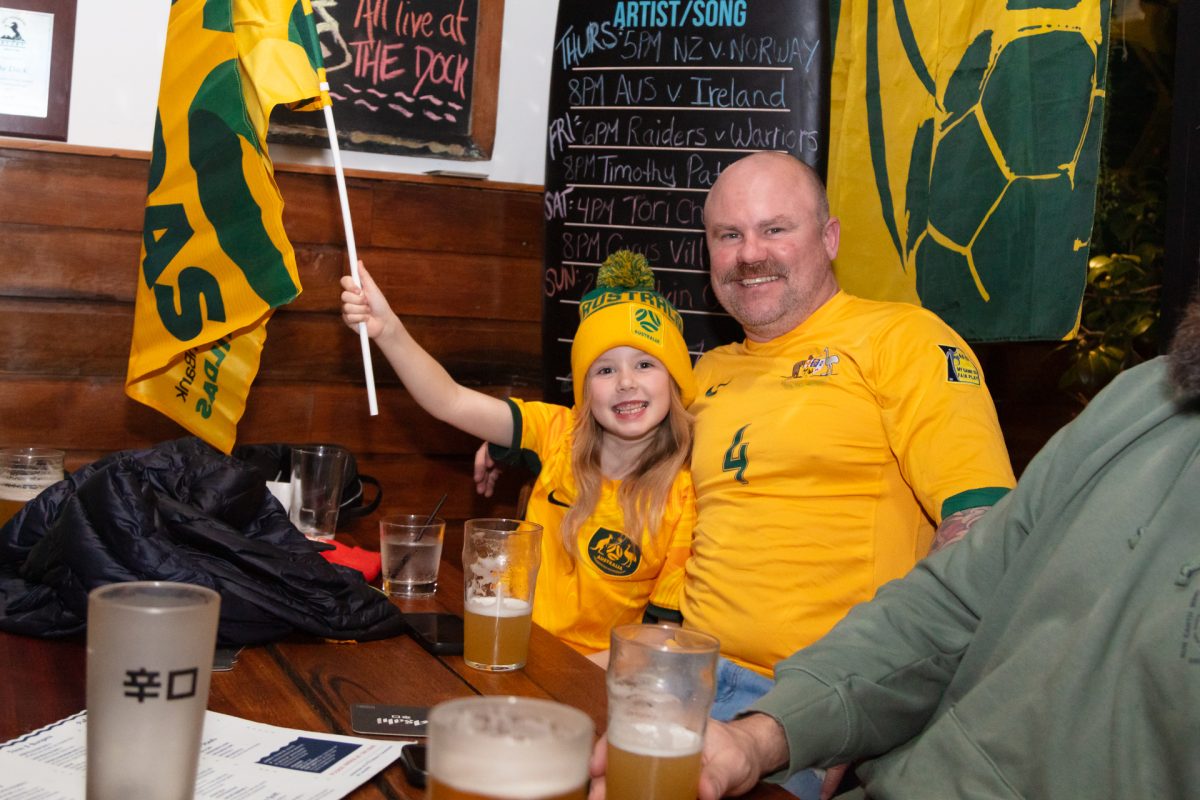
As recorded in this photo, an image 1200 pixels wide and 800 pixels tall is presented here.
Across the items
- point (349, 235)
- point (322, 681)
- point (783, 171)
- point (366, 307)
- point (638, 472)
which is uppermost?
point (783, 171)

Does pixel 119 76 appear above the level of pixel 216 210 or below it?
above

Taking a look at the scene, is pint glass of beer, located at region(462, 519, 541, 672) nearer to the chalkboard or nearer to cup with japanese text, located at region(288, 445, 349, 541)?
cup with japanese text, located at region(288, 445, 349, 541)

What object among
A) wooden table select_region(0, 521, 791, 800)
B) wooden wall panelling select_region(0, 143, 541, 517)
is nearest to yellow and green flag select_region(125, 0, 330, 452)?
wooden wall panelling select_region(0, 143, 541, 517)

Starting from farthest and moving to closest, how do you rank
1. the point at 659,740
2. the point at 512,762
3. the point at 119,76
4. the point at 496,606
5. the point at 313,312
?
the point at 313,312 < the point at 119,76 < the point at 496,606 < the point at 659,740 < the point at 512,762

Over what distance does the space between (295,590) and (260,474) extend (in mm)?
239

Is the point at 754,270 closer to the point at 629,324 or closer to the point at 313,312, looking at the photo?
the point at 629,324

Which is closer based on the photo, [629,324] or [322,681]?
[322,681]

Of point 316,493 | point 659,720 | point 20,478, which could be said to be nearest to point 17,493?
point 20,478

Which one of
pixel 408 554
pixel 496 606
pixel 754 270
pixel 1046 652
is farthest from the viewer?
pixel 754 270

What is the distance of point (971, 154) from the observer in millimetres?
2580

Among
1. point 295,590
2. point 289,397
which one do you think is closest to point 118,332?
point 289,397

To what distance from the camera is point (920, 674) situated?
136 centimetres

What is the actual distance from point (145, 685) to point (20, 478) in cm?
134

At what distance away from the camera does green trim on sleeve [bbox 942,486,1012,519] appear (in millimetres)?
2057
